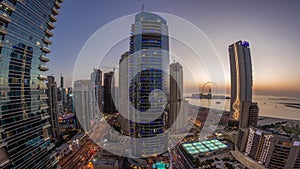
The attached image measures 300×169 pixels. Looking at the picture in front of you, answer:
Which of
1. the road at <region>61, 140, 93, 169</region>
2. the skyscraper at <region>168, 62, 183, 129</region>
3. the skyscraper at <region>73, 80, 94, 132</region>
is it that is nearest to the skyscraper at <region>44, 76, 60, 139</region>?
the road at <region>61, 140, 93, 169</region>

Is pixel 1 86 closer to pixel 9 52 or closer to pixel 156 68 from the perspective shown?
pixel 9 52

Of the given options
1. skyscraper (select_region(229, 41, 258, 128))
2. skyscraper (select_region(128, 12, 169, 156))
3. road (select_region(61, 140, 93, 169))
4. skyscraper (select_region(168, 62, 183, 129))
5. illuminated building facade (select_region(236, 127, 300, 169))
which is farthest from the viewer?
skyscraper (select_region(229, 41, 258, 128))

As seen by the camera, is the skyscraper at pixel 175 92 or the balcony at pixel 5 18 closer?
the balcony at pixel 5 18

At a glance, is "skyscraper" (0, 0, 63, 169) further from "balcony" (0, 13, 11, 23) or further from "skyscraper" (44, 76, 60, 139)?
"skyscraper" (44, 76, 60, 139)

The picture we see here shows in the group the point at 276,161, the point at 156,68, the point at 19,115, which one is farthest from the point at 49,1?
the point at 276,161

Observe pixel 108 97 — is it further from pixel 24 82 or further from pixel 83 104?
pixel 24 82

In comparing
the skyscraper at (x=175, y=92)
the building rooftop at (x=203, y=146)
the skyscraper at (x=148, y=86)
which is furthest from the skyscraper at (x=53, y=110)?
the building rooftop at (x=203, y=146)

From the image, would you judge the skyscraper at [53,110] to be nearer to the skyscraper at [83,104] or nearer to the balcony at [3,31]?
the skyscraper at [83,104]
